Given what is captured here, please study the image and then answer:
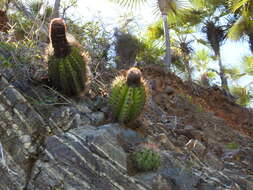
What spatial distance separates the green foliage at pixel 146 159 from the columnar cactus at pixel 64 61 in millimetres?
1342

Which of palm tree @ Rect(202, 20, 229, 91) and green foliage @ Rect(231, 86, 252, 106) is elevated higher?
palm tree @ Rect(202, 20, 229, 91)

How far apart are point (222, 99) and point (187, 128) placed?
16.3 ft

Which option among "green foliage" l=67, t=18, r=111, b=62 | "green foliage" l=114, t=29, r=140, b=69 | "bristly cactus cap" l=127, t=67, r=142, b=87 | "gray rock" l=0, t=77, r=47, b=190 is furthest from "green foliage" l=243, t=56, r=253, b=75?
"gray rock" l=0, t=77, r=47, b=190

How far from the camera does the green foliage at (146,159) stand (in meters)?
4.12

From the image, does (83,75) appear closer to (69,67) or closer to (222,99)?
(69,67)

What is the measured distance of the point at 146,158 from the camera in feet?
13.6

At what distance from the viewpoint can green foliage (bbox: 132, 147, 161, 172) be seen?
4125 mm

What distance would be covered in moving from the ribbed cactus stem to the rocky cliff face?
0.64m

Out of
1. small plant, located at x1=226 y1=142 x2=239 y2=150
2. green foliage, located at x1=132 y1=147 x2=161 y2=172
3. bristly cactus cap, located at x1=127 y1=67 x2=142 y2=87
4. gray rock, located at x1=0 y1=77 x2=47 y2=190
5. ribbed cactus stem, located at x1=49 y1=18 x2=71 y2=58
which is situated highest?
ribbed cactus stem, located at x1=49 y1=18 x2=71 y2=58

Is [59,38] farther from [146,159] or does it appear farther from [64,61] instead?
[146,159]

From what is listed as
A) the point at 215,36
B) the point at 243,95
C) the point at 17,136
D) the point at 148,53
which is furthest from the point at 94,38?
the point at 243,95

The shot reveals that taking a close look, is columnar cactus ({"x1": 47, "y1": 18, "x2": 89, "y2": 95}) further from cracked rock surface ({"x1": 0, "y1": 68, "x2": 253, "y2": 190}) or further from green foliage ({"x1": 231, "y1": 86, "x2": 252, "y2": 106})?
green foliage ({"x1": 231, "y1": 86, "x2": 252, "y2": 106})

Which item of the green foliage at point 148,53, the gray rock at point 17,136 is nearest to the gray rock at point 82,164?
the gray rock at point 17,136

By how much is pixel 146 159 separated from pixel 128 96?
859 millimetres
